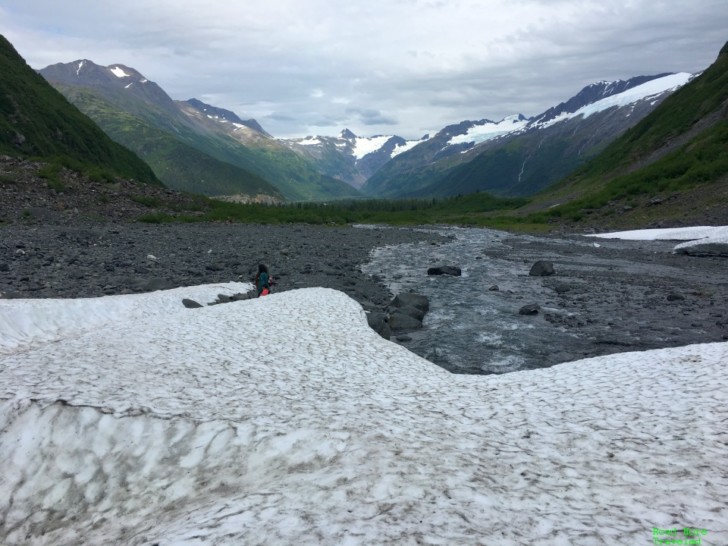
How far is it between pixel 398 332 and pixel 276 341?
8059 mm

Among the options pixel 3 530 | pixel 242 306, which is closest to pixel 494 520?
pixel 3 530

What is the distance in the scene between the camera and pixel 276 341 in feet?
49.9

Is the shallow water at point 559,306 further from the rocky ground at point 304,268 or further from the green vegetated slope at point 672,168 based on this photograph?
the green vegetated slope at point 672,168

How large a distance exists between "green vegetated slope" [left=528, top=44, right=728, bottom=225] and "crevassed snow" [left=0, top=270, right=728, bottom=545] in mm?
61126

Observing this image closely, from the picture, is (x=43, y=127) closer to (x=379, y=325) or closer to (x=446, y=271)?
(x=446, y=271)

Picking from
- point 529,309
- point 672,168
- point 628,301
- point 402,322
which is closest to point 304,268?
point 402,322

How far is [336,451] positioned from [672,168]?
89697mm

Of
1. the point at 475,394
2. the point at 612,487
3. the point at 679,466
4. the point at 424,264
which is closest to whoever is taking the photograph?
the point at 612,487

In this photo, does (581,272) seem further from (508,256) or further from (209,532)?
(209,532)

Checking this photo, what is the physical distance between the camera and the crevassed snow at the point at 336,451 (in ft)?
20.7

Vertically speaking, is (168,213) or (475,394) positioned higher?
(168,213)

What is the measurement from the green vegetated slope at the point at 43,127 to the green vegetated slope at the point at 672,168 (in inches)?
2938

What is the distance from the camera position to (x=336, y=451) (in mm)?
8289

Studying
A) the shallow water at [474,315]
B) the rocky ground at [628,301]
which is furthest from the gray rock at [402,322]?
the rocky ground at [628,301]
